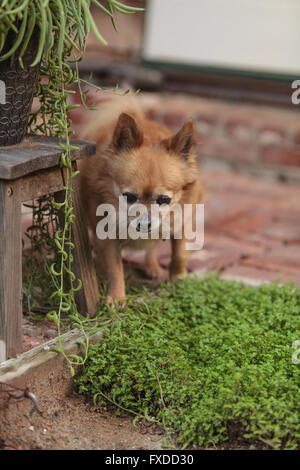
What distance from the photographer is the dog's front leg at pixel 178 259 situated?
2617 mm

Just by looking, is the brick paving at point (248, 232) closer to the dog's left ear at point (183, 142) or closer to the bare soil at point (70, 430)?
the dog's left ear at point (183, 142)

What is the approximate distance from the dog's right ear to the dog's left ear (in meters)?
0.12

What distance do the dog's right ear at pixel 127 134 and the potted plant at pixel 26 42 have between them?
40 centimetres

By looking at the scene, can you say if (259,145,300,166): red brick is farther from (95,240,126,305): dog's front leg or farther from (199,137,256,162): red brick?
(95,240,126,305): dog's front leg

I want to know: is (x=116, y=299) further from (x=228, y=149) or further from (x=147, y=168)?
(x=228, y=149)

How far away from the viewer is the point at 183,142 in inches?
91.6

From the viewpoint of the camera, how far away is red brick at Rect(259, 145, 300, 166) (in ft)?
16.1

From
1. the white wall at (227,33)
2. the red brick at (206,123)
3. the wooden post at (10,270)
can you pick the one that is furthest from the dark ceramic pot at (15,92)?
the white wall at (227,33)

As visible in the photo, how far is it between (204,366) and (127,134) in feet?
3.11

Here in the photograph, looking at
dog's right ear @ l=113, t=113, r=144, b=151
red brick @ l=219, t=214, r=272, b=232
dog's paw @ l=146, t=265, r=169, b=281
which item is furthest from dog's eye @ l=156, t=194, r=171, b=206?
red brick @ l=219, t=214, r=272, b=232

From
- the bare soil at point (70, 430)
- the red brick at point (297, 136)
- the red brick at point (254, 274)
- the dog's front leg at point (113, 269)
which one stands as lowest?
the bare soil at point (70, 430)

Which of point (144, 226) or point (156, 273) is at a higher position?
point (144, 226)

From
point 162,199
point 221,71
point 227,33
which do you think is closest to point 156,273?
point 162,199
